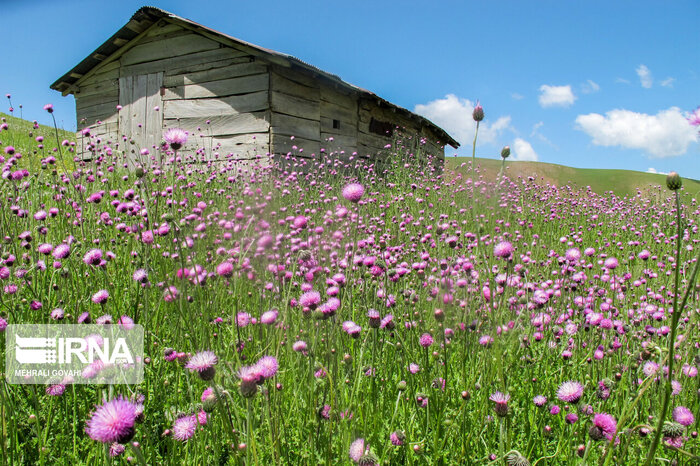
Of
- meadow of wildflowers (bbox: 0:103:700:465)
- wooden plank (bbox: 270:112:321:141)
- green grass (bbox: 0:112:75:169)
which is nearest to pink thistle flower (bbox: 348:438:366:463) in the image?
meadow of wildflowers (bbox: 0:103:700:465)

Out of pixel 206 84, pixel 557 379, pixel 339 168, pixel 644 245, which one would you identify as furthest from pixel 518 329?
pixel 206 84

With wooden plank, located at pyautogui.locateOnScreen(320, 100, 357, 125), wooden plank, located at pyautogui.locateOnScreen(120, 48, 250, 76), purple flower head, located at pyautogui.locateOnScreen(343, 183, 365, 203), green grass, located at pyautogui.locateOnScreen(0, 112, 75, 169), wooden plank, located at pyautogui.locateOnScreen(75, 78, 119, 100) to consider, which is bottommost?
purple flower head, located at pyautogui.locateOnScreen(343, 183, 365, 203)

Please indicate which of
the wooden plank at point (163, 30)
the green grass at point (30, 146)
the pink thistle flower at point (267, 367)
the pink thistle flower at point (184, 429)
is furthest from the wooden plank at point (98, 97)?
the pink thistle flower at point (267, 367)

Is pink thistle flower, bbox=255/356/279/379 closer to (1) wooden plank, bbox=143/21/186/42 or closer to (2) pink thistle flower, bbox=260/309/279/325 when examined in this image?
(2) pink thistle flower, bbox=260/309/279/325

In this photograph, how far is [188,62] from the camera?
9078 mm

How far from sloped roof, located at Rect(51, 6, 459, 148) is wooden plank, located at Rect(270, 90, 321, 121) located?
65 cm

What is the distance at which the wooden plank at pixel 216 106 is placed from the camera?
8117 mm

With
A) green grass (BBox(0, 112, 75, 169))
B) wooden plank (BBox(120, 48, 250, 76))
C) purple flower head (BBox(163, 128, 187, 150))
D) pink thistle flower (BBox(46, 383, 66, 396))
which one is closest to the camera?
pink thistle flower (BBox(46, 383, 66, 396))

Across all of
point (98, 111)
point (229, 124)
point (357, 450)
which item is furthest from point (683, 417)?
point (98, 111)

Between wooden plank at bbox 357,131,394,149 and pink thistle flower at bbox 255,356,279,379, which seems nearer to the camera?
pink thistle flower at bbox 255,356,279,379

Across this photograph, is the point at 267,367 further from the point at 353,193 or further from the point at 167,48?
the point at 167,48

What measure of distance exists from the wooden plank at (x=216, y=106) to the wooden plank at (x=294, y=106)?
0.17m

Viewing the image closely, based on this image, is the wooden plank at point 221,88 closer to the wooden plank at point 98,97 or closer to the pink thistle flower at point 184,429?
the wooden plank at point 98,97

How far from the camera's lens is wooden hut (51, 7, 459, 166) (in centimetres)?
812
